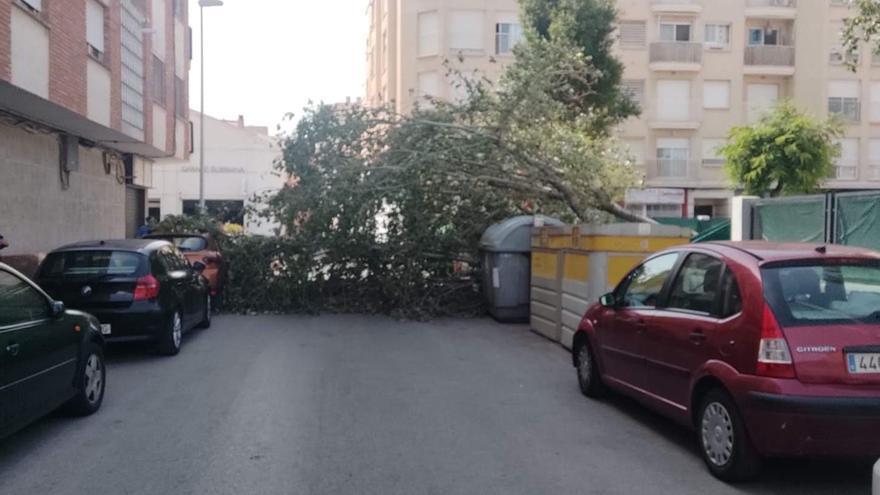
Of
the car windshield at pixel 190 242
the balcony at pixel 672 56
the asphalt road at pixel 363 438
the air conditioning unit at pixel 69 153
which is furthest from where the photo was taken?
the balcony at pixel 672 56

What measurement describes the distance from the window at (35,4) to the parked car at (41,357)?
705 cm

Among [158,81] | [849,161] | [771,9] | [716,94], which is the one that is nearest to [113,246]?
[158,81]

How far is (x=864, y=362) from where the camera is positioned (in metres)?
5.44

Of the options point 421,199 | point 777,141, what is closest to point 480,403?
point 421,199

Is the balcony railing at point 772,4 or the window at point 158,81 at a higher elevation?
the balcony railing at point 772,4

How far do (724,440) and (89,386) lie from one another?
18.0 feet

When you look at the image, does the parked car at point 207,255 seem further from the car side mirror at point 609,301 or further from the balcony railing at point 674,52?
the balcony railing at point 674,52

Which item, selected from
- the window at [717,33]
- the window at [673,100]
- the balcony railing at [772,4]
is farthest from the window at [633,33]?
the balcony railing at [772,4]

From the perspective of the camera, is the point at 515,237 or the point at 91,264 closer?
the point at 91,264

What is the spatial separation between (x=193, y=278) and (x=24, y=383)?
22.3ft

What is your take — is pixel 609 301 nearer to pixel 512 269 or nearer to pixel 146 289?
pixel 146 289

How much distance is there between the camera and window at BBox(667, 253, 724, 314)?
6.35 meters

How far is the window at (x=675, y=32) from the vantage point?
42.7m

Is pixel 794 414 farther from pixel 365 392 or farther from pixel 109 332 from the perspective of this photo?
pixel 109 332
